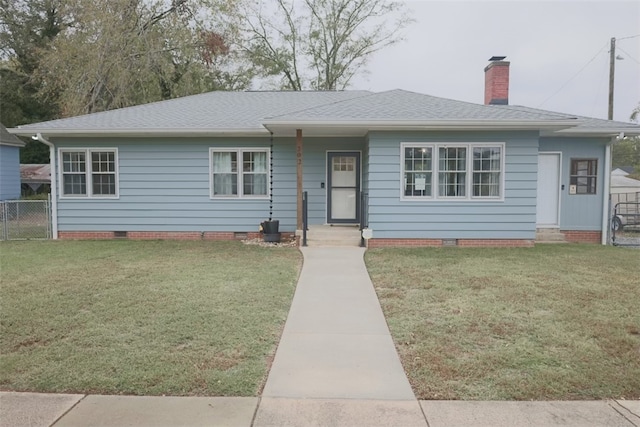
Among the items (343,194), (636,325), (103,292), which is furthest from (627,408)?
(343,194)

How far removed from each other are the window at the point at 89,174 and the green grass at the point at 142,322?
118 inches

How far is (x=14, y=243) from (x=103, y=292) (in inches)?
260

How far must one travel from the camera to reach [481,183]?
9.79 metres

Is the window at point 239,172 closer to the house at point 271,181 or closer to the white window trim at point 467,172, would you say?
the house at point 271,181

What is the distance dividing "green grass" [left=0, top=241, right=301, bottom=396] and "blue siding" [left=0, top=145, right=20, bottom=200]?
43.9 feet

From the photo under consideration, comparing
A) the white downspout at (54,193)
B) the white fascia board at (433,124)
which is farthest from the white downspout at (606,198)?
the white downspout at (54,193)

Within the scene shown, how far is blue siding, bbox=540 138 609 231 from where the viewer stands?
432 inches

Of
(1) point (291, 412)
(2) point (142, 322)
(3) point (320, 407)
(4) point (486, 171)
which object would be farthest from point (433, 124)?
(1) point (291, 412)

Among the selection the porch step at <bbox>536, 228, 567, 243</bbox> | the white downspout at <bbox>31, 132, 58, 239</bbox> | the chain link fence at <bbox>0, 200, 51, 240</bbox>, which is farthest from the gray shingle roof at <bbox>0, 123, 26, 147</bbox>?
the porch step at <bbox>536, 228, 567, 243</bbox>

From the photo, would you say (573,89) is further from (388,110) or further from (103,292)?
(103,292)

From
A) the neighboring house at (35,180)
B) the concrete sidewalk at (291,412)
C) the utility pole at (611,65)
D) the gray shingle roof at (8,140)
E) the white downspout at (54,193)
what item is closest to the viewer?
the concrete sidewalk at (291,412)

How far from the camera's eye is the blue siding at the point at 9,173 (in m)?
19.1

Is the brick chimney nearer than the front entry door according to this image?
No

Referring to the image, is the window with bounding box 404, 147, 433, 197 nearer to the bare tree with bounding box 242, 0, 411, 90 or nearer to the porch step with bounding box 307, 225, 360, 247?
the porch step with bounding box 307, 225, 360, 247
